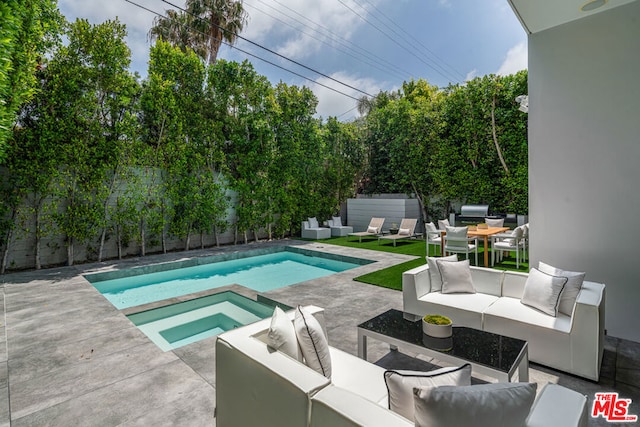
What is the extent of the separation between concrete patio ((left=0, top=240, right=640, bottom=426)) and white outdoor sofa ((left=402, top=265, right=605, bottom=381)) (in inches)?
6.9

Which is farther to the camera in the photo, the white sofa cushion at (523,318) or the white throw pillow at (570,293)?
the white throw pillow at (570,293)

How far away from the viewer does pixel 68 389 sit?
2465 mm

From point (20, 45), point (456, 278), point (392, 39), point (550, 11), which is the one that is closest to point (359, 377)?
point (456, 278)

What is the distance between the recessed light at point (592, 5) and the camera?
3.24m

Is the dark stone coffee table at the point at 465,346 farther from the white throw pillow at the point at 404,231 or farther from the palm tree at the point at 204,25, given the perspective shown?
the palm tree at the point at 204,25

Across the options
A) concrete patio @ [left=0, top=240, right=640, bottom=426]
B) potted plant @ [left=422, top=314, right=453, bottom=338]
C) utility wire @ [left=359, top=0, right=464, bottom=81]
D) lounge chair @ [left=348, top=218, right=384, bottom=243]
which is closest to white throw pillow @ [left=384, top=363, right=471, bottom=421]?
potted plant @ [left=422, top=314, right=453, bottom=338]

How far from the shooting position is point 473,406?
105 cm

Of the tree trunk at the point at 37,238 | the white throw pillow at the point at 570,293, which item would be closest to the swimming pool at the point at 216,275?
the tree trunk at the point at 37,238

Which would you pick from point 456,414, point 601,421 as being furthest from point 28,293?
point 601,421

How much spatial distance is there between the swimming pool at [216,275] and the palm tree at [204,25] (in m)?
8.23

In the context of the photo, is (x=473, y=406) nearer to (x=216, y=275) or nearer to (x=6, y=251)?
(x=216, y=275)

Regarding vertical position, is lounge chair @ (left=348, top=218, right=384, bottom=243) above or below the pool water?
above

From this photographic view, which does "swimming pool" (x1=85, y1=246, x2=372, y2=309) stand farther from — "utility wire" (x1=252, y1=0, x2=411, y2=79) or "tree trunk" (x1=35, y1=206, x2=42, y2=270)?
"utility wire" (x1=252, y1=0, x2=411, y2=79)

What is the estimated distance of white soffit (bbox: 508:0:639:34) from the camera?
128 inches
